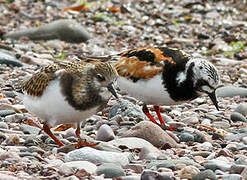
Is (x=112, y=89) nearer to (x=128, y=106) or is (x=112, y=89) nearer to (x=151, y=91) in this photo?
(x=151, y=91)

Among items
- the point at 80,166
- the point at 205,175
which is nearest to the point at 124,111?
the point at 80,166

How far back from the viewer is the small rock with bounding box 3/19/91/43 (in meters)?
11.7

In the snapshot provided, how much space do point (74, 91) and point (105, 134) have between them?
37.1 inches

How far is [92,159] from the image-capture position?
15.6ft

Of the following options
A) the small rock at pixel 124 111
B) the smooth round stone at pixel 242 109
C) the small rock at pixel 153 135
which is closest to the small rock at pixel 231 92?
the smooth round stone at pixel 242 109

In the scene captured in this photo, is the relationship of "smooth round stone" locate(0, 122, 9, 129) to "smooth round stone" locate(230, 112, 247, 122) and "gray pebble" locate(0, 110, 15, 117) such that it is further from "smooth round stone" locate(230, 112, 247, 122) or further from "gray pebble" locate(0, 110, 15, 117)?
"smooth round stone" locate(230, 112, 247, 122)

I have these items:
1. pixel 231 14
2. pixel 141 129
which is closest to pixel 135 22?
pixel 231 14

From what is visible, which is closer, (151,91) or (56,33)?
(151,91)

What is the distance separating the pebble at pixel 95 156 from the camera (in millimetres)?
4754

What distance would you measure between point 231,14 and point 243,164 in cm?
1099

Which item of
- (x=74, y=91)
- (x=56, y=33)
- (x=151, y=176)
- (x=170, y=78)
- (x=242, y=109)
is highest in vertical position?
(x=74, y=91)

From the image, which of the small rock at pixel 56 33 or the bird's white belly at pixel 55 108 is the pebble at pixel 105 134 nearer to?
the bird's white belly at pixel 55 108

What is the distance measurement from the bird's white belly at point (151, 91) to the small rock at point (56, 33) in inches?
215

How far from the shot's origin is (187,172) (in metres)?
4.50
